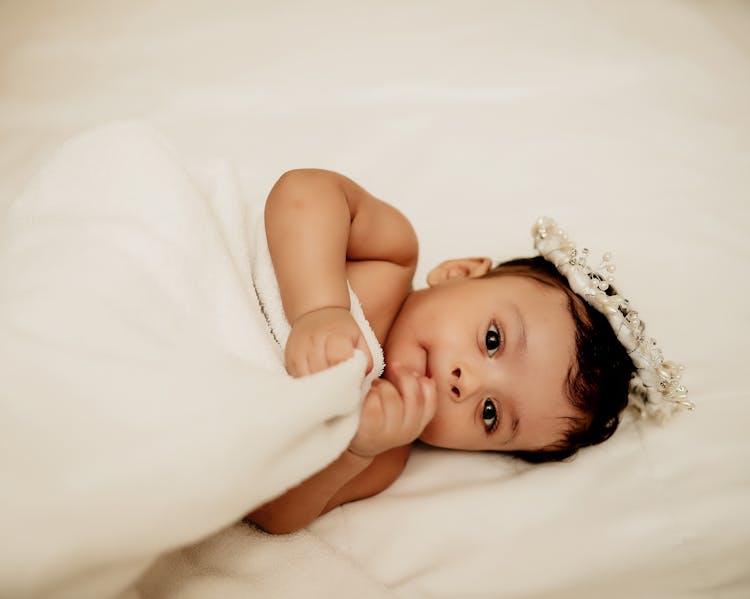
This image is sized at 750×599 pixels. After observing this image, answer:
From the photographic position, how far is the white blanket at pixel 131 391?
63 cm

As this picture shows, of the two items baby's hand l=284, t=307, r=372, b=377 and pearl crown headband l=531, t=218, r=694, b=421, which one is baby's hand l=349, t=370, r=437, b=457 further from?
pearl crown headband l=531, t=218, r=694, b=421

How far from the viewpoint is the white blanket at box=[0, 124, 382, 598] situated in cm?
63

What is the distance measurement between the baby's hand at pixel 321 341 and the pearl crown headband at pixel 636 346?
0.44m

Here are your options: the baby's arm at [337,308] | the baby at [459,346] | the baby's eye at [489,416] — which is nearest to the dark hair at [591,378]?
the baby at [459,346]

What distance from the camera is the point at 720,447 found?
3.65 feet

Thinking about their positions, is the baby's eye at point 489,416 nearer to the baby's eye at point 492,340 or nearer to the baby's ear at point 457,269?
the baby's eye at point 492,340

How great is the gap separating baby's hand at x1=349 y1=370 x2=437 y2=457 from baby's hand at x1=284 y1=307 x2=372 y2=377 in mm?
57

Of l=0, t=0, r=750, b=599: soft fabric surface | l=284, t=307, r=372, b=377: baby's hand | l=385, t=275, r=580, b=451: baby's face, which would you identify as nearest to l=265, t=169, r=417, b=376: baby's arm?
l=284, t=307, r=372, b=377: baby's hand

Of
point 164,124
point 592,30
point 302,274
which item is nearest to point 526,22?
point 592,30

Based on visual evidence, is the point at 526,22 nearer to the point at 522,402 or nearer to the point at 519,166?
the point at 519,166

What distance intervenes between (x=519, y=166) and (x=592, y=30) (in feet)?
1.71

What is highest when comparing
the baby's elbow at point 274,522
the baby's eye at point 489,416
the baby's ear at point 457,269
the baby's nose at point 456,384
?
the baby's ear at point 457,269

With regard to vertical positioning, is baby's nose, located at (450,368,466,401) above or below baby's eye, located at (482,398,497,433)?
above

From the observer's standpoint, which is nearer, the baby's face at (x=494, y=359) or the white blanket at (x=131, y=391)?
the white blanket at (x=131, y=391)
